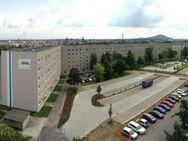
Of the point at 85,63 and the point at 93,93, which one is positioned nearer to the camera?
the point at 93,93

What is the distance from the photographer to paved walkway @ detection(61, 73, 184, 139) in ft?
87.0

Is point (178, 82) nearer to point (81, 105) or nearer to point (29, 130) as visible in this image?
point (81, 105)

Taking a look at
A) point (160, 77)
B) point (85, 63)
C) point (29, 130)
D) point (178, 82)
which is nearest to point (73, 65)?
point (85, 63)

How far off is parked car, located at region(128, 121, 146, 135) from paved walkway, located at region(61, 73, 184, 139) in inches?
146

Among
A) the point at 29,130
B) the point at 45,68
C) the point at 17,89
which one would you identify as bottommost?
the point at 29,130

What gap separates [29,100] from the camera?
33469 millimetres

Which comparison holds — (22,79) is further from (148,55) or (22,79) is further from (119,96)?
(148,55)

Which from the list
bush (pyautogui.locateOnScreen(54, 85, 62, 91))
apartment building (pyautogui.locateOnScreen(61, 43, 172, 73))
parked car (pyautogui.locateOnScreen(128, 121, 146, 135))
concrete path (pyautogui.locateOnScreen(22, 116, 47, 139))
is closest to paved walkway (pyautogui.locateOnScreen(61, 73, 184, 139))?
concrete path (pyautogui.locateOnScreen(22, 116, 47, 139))

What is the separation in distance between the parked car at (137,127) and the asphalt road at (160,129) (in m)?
0.51

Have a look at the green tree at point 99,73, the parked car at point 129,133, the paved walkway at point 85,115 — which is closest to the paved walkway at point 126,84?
the paved walkway at point 85,115

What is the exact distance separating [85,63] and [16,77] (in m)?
31.7

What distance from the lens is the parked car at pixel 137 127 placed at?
25803 millimetres

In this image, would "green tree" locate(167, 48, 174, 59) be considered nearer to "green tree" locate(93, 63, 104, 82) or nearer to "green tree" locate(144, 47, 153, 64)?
"green tree" locate(144, 47, 153, 64)

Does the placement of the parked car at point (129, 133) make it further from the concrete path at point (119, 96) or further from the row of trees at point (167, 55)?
the row of trees at point (167, 55)
